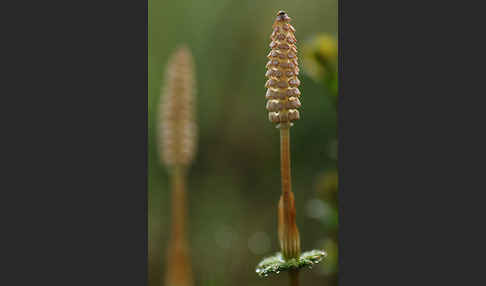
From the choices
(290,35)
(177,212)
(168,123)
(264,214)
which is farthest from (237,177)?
(290,35)

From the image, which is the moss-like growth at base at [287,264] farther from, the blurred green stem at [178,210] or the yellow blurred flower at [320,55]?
the yellow blurred flower at [320,55]

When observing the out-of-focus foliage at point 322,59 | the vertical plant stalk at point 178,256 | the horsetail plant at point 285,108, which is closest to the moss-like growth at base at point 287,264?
the horsetail plant at point 285,108

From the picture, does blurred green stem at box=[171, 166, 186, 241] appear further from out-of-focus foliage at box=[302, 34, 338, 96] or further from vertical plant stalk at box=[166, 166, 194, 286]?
out-of-focus foliage at box=[302, 34, 338, 96]

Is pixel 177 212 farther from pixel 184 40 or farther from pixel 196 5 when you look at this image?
pixel 196 5

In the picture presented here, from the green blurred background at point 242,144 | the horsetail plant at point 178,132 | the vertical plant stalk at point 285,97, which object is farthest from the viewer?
the green blurred background at point 242,144

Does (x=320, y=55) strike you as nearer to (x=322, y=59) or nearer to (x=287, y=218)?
(x=322, y=59)

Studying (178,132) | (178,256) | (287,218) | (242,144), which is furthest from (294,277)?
(242,144)
